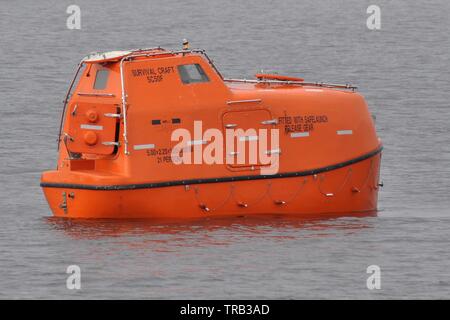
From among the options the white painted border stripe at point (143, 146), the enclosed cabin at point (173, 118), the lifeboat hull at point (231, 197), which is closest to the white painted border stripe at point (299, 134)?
the enclosed cabin at point (173, 118)

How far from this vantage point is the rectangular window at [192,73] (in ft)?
95.8

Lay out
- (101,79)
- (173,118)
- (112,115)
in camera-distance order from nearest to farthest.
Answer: (112,115)
(173,118)
(101,79)

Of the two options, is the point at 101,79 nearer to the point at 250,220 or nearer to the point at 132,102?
the point at 132,102

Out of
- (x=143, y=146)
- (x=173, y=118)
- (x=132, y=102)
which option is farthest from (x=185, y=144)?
(x=132, y=102)

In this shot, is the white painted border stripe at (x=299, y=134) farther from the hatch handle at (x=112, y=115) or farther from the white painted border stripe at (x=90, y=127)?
the white painted border stripe at (x=90, y=127)

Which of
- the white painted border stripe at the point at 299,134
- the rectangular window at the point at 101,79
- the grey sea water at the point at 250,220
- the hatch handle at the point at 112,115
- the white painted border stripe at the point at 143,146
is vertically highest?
the rectangular window at the point at 101,79

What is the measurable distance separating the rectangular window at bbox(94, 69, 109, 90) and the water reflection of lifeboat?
17mm

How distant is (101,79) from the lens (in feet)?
95.5

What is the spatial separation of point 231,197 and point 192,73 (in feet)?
7.29

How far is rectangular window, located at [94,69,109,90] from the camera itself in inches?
1143

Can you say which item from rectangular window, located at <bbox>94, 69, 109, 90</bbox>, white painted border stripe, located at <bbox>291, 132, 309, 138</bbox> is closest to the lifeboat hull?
white painted border stripe, located at <bbox>291, 132, 309, 138</bbox>

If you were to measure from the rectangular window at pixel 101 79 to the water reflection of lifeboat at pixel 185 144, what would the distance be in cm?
2

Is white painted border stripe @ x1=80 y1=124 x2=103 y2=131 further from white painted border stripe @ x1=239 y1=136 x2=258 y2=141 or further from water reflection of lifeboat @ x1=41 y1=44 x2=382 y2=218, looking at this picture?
white painted border stripe @ x1=239 y1=136 x2=258 y2=141

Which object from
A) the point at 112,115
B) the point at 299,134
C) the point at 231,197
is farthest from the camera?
the point at 299,134
